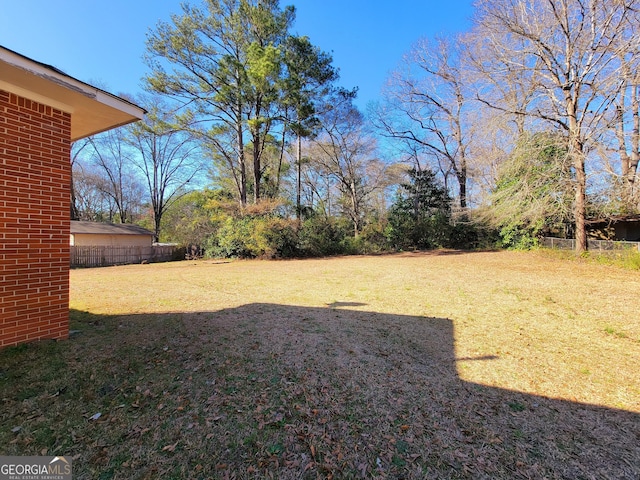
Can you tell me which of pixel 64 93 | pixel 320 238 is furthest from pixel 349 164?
pixel 64 93

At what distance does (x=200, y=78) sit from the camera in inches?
640

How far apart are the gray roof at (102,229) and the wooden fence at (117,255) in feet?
9.01

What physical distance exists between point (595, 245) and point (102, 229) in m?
29.0

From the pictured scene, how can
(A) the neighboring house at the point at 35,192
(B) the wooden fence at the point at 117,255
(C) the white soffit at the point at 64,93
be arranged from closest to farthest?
(C) the white soffit at the point at 64,93, (A) the neighboring house at the point at 35,192, (B) the wooden fence at the point at 117,255

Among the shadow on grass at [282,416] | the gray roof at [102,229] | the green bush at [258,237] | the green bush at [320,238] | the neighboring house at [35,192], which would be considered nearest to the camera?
the shadow on grass at [282,416]

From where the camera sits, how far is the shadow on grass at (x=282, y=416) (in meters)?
1.81

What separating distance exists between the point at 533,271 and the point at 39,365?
11520 mm

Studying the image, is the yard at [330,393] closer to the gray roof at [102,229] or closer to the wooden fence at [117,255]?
the wooden fence at [117,255]

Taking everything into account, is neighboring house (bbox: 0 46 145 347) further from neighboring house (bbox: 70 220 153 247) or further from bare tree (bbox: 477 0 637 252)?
neighboring house (bbox: 70 220 153 247)

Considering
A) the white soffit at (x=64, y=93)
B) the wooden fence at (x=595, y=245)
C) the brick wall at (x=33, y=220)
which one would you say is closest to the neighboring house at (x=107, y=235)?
the white soffit at (x=64, y=93)

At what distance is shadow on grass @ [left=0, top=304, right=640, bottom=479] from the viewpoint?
71.4 inches

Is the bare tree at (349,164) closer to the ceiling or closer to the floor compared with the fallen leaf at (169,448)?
closer to the ceiling

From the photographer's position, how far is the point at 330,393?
2578 millimetres

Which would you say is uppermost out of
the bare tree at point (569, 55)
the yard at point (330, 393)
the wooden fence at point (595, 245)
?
the bare tree at point (569, 55)
